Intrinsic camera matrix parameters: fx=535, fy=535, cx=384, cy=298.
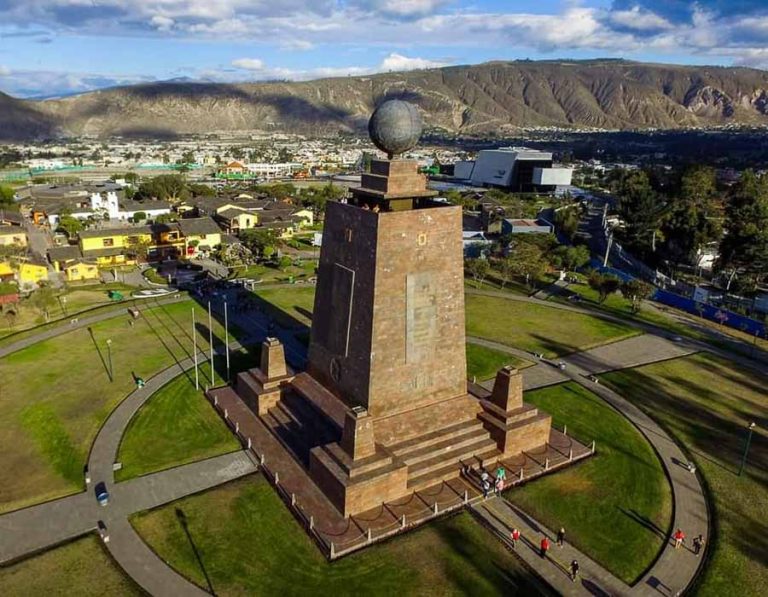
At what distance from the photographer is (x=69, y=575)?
2289cm

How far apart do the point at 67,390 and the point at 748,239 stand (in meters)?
71.4

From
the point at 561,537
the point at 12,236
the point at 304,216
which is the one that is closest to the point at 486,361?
the point at 561,537

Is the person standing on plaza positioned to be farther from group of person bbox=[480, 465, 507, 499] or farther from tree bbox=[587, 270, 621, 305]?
tree bbox=[587, 270, 621, 305]

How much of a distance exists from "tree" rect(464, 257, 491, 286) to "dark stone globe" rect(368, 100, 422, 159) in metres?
41.2

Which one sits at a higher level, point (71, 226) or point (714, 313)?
point (714, 313)

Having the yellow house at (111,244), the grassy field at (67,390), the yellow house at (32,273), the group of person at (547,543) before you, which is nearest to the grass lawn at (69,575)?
the grassy field at (67,390)

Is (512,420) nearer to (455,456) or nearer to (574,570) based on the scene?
(455,456)

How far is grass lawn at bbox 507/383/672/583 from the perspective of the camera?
2484 cm

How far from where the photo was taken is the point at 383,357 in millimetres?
28359

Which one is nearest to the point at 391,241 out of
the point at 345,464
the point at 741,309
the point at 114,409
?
the point at 345,464

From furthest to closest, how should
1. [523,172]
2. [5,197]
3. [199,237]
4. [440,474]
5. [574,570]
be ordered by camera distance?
[523,172] < [5,197] < [199,237] < [440,474] < [574,570]

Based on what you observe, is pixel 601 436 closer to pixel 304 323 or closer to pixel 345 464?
pixel 345 464

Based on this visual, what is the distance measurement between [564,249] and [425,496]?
52.7 m

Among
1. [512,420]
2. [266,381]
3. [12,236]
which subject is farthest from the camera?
[12,236]
